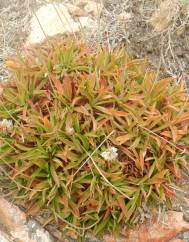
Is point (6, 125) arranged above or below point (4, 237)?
above

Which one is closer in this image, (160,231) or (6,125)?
(6,125)

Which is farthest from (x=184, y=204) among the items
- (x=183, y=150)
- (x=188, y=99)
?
(x=188, y=99)

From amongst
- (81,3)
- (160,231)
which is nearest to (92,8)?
(81,3)

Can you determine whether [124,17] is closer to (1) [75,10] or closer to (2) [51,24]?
(1) [75,10]

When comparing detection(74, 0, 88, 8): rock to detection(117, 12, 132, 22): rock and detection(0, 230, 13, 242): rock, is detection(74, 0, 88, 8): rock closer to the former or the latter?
detection(117, 12, 132, 22): rock

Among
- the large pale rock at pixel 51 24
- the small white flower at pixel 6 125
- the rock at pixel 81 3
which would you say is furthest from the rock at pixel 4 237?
the rock at pixel 81 3

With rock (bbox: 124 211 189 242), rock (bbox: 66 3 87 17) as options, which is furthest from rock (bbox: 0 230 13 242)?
rock (bbox: 66 3 87 17)

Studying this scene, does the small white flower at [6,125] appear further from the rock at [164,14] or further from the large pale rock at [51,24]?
the rock at [164,14]
